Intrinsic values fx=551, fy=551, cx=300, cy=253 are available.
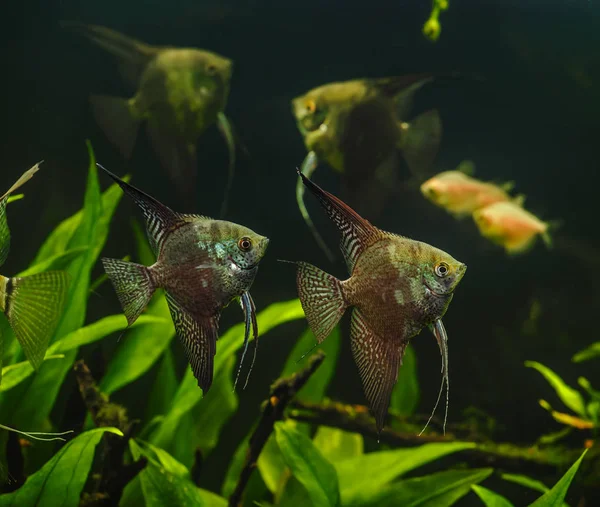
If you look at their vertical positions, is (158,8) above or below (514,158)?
above

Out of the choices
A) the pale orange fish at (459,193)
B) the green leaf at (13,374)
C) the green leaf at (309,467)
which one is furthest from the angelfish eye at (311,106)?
the green leaf at (13,374)

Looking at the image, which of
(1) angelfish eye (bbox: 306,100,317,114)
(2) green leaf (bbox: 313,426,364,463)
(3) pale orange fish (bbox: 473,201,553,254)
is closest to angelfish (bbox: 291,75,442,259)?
(1) angelfish eye (bbox: 306,100,317,114)

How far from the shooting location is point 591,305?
3889 mm

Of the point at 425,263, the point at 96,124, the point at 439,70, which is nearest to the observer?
the point at 425,263

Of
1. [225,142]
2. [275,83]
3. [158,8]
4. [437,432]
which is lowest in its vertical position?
[437,432]

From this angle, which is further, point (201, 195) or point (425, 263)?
point (201, 195)

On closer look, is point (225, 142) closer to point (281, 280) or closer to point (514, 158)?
point (281, 280)

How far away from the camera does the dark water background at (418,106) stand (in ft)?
11.7

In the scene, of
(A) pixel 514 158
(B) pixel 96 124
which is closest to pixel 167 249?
(B) pixel 96 124

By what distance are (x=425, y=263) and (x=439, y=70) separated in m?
3.18

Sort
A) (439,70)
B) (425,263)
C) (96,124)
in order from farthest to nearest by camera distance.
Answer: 1. (439,70)
2. (96,124)
3. (425,263)

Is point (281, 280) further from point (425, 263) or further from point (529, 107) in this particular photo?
point (425, 263)

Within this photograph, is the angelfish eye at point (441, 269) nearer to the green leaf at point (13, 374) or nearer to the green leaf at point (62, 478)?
the green leaf at point (62, 478)

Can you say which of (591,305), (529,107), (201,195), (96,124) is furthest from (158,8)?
(591,305)
